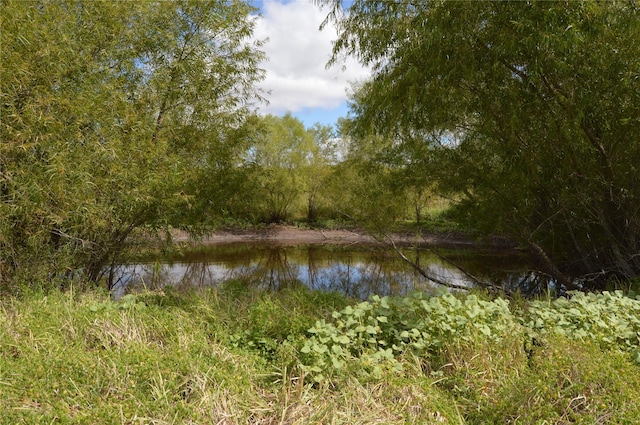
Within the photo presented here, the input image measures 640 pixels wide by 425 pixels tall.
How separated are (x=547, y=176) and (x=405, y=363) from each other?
4347 mm

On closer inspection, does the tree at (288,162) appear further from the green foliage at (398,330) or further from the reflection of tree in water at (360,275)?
the green foliage at (398,330)

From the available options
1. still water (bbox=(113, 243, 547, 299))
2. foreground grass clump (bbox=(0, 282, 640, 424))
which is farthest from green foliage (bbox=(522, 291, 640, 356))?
still water (bbox=(113, 243, 547, 299))

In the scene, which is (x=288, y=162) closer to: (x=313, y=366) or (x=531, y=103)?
(x=531, y=103)

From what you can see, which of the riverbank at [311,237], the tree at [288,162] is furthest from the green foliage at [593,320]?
the tree at [288,162]

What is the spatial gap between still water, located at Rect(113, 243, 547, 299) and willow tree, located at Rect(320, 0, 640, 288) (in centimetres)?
154

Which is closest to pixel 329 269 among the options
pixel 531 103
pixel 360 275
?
pixel 360 275

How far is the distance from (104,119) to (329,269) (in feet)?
27.1

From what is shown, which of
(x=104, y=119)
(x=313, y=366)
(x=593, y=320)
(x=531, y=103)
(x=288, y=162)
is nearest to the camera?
(x=313, y=366)

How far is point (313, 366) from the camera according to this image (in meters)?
2.96

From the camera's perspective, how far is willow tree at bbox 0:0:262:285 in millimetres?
3660

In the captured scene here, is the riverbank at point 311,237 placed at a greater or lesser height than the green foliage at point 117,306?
lesser

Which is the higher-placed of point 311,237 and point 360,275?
point 311,237

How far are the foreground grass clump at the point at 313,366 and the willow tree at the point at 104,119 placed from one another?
3.03 feet

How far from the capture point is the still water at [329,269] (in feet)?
25.5
